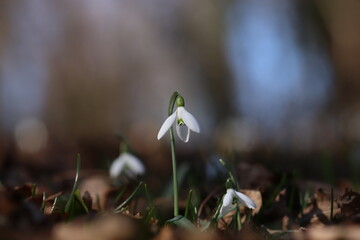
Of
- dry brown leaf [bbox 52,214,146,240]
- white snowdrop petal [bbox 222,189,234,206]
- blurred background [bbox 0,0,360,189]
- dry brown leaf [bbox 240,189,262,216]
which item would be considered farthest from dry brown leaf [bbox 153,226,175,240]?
blurred background [bbox 0,0,360,189]

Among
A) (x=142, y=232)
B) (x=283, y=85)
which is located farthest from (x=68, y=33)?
(x=142, y=232)

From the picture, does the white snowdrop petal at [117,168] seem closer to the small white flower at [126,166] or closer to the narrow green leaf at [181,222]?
the small white flower at [126,166]

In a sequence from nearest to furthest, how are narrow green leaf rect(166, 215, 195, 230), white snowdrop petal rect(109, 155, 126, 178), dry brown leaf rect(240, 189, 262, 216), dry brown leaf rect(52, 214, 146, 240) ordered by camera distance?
dry brown leaf rect(52, 214, 146, 240), narrow green leaf rect(166, 215, 195, 230), dry brown leaf rect(240, 189, 262, 216), white snowdrop petal rect(109, 155, 126, 178)

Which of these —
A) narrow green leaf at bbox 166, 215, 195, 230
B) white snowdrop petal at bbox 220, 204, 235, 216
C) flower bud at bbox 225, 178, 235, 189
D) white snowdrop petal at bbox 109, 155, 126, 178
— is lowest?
white snowdrop petal at bbox 109, 155, 126, 178

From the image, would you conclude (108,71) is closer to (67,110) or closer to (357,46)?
(67,110)

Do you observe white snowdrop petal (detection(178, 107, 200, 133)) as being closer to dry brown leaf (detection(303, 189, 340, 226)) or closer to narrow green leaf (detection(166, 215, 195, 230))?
narrow green leaf (detection(166, 215, 195, 230))

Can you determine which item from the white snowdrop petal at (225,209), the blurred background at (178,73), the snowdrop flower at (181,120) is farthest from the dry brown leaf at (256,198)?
the blurred background at (178,73)
